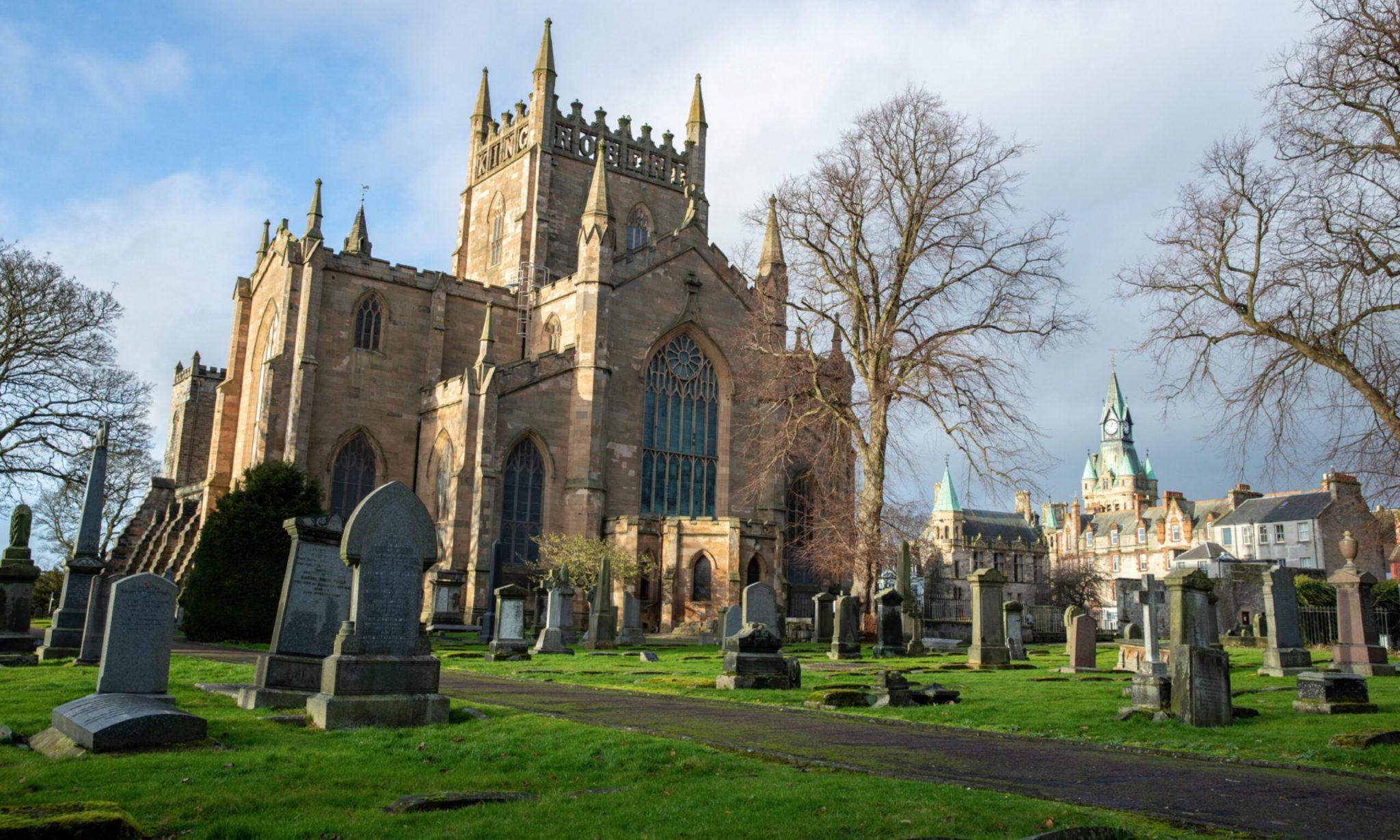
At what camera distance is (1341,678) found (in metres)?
12.3

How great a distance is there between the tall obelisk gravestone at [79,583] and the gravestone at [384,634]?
1112 centimetres

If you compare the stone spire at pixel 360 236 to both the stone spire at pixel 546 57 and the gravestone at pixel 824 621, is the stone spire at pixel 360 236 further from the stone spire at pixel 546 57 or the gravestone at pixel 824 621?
the gravestone at pixel 824 621

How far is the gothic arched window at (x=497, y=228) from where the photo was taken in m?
50.5

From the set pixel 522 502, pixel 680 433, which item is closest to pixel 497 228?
pixel 680 433

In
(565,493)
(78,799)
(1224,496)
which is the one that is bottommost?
(78,799)

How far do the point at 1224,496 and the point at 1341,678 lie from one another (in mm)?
85160

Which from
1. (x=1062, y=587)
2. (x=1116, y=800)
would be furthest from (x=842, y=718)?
(x=1062, y=587)

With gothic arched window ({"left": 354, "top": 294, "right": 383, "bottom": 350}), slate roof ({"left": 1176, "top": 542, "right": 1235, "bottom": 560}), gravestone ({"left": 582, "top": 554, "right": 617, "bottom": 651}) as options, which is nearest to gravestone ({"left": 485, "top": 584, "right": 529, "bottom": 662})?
gravestone ({"left": 582, "top": 554, "right": 617, "bottom": 651})

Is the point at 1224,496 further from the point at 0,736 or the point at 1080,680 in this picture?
the point at 0,736

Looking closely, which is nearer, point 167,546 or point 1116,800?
point 1116,800

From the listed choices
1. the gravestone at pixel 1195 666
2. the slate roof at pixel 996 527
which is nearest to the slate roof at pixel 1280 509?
the slate roof at pixel 996 527

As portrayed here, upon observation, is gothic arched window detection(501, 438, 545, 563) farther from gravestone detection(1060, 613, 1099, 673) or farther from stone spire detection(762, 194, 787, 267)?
gravestone detection(1060, 613, 1099, 673)

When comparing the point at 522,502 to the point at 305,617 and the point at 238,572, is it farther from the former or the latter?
the point at 305,617

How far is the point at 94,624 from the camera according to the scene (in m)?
17.9
